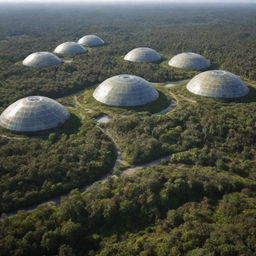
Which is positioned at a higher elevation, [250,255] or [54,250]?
[250,255]

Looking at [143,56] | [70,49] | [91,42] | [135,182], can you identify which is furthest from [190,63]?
[135,182]

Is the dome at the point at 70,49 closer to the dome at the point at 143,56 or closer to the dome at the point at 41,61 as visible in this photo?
the dome at the point at 41,61

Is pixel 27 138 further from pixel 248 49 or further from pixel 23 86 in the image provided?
pixel 248 49

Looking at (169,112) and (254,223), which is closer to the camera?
(254,223)

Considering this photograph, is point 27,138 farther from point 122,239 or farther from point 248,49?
point 248,49

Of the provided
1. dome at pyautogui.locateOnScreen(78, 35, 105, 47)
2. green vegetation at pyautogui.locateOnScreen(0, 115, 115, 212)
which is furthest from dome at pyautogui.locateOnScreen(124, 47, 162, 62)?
green vegetation at pyautogui.locateOnScreen(0, 115, 115, 212)

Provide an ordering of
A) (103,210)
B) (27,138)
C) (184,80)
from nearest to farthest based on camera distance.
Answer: (103,210)
(27,138)
(184,80)

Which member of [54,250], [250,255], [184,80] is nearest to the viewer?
[250,255]

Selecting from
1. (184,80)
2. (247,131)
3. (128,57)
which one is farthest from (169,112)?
(128,57)
